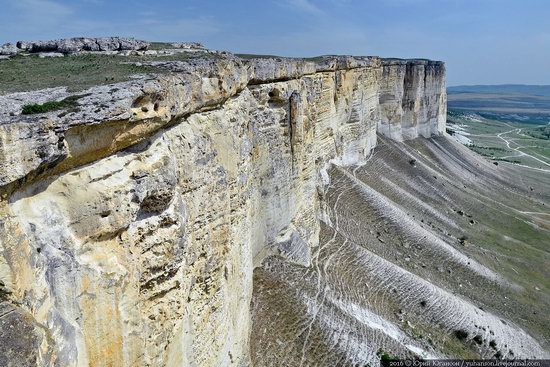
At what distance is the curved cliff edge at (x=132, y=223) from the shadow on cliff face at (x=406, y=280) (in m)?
2.46

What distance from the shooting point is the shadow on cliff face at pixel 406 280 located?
575 inches

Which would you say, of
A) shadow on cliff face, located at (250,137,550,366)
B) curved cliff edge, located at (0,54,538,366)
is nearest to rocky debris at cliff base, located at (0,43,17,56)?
curved cliff edge, located at (0,54,538,366)

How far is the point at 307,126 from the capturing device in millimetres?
19328

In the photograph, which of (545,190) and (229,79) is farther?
(545,190)

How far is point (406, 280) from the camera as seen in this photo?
2002 cm

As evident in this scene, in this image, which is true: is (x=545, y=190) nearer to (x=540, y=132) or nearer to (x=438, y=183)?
(x=438, y=183)

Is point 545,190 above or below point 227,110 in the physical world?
below

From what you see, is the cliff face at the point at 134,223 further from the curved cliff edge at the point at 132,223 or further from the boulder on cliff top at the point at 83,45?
the boulder on cliff top at the point at 83,45

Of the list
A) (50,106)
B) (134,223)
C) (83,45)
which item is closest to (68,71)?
(50,106)

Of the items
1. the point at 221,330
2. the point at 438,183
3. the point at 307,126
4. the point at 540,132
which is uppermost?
the point at 307,126

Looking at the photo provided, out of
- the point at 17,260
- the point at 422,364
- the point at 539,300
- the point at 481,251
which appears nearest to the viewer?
the point at 17,260

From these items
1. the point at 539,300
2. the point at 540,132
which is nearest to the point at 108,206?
the point at 539,300

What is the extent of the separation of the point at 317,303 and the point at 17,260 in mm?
11975

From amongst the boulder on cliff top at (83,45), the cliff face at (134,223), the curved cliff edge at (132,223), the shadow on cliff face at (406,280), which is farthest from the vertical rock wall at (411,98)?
the boulder on cliff top at (83,45)
